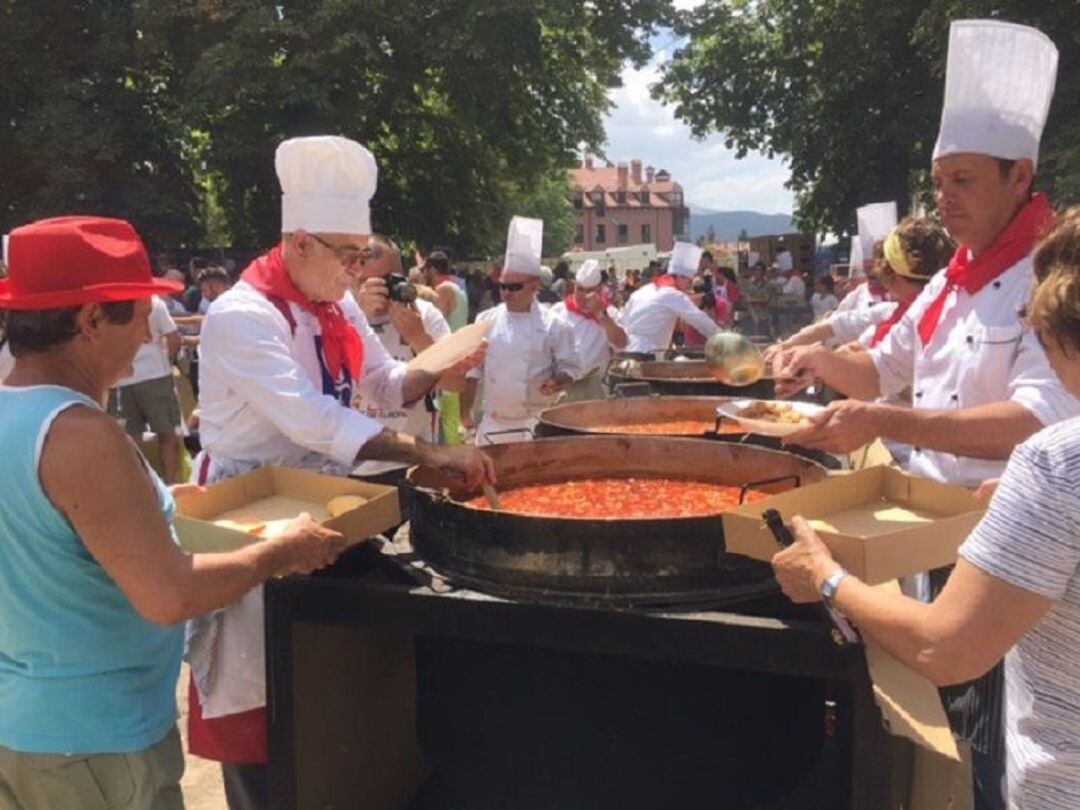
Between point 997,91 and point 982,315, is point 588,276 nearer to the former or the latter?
point 997,91

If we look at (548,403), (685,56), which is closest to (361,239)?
(548,403)

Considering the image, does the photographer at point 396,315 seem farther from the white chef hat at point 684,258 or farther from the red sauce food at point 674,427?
the white chef hat at point 684,258

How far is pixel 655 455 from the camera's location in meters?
3.03

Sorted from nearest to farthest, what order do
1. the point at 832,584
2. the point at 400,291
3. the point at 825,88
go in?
1. the point at 832,584
2. the point at 400,291
3. the point at 825,88

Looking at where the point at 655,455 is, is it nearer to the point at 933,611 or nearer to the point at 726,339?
the point at 726,339

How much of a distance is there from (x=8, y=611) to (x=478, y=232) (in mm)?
24848

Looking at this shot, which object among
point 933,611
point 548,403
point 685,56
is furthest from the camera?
point 685,56

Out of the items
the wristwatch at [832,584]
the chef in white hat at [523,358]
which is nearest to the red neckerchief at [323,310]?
the wristwatch at [832,584]

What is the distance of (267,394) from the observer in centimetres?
248

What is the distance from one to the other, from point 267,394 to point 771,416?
57.8 inches

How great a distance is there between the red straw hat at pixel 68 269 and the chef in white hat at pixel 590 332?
426cm

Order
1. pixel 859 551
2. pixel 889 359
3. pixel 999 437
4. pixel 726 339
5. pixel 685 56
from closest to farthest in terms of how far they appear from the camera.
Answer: pixel 859 551
pixel 999 437
pixel 889 359
pixel 726 339
pixel 685 56

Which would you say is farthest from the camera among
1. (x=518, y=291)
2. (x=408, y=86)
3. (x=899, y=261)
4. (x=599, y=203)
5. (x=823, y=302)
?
(x=599, y=203)

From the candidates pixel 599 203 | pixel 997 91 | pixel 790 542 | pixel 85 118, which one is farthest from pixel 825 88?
pixel 599 203
